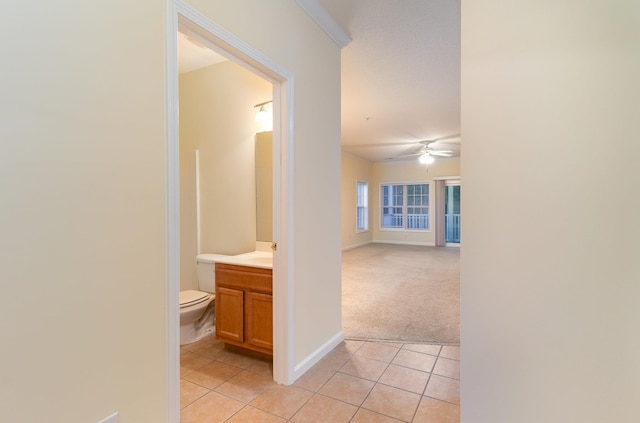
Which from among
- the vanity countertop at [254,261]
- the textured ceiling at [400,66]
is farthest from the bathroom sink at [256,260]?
the textured ceiling at [400,66]

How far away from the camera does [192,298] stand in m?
2.66

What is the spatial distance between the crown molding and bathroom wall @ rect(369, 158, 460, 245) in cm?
692

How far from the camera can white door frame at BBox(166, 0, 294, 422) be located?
50.4 inches

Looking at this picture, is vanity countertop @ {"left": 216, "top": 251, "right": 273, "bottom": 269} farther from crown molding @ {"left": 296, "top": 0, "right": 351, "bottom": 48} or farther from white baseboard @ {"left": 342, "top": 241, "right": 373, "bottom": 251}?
white baseboard @ {"left": 342, "top": 241, "right": 373, "bottom": 251}

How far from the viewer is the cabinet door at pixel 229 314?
2.38 metres

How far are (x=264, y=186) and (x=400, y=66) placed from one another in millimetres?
1921
